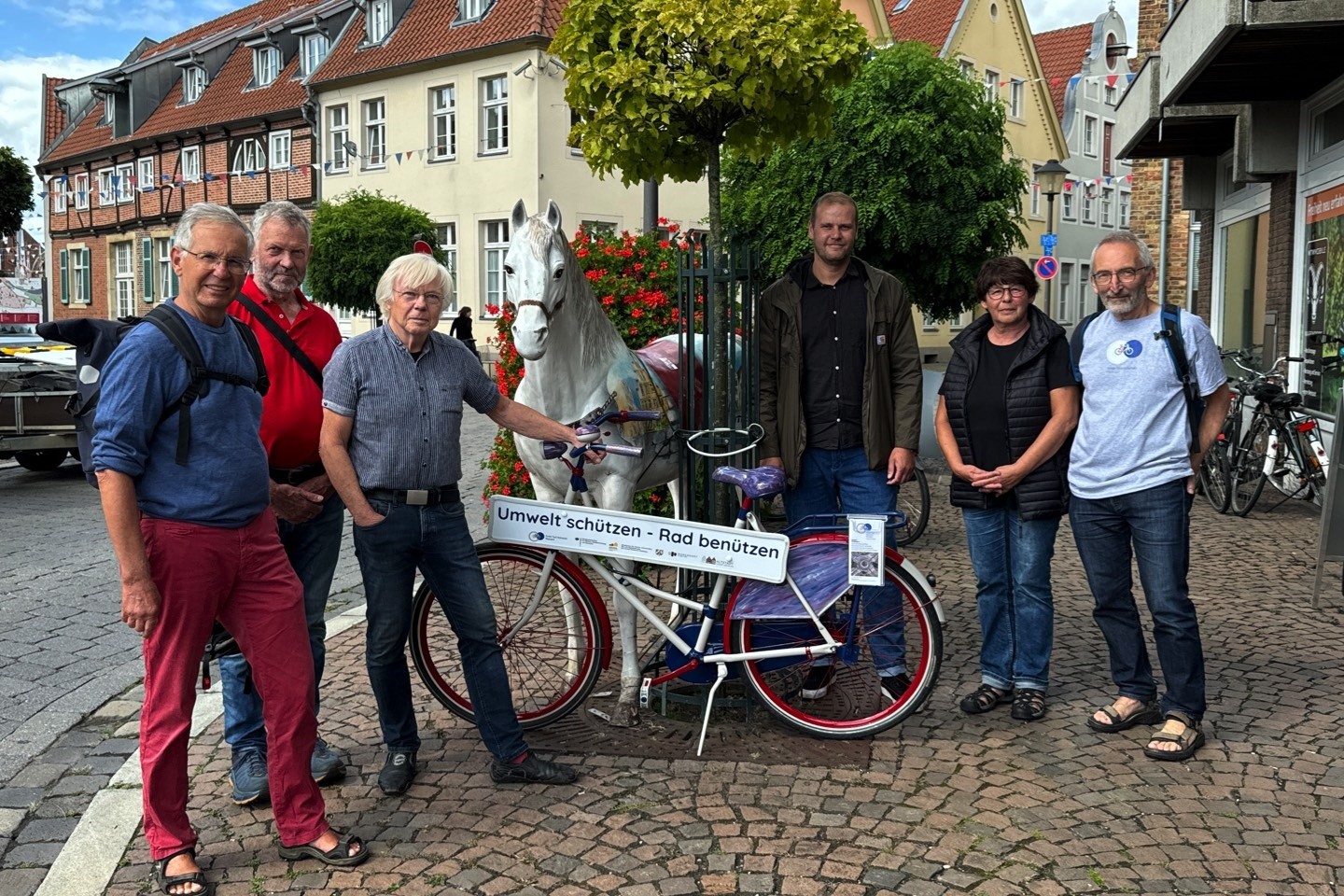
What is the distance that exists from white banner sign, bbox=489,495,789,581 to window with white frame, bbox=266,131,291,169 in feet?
115

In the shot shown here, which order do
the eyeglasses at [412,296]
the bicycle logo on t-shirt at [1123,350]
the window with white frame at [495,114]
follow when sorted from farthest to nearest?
the window with white frame at [495,114] → the bicycle logo on t-shirt at [1123,350] → the eyeglasses at [412,296]

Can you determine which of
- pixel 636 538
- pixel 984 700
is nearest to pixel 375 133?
pixel 636 538

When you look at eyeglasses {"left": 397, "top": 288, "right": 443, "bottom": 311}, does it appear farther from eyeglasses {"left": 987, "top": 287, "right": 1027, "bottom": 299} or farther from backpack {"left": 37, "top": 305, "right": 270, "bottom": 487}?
eyeglasses {"left": 987, "top": 287, "right": 1027, "bottom": 299}

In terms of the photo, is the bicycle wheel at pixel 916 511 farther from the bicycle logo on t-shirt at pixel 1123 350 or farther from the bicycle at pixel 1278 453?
the bicycle logo on t-shirt at pixel 1123 350

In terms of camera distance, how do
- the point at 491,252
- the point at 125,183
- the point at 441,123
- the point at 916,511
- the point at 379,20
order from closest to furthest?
the point at 916,511
the point at 491,252
the point at 441,123
the point at 379,20
the point at 125,183

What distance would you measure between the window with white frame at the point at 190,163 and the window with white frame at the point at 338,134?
315 inches

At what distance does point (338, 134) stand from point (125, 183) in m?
13.8

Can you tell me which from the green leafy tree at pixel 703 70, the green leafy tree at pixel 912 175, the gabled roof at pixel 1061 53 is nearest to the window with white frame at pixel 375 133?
the green leafy tree at pixel 912 175

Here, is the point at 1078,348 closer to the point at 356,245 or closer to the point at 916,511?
the point at 916,511

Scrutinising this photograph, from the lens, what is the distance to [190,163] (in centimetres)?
4106

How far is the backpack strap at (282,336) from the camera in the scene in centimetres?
398

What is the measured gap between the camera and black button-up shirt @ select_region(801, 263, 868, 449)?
4.86 m

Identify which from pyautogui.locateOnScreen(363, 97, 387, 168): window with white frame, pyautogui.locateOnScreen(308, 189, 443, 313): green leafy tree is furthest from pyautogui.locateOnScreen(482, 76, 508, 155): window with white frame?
pyautogui.locateOnScreen(363, 97, 387, 168): window with white frame

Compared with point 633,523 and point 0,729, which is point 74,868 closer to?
point 0,729
